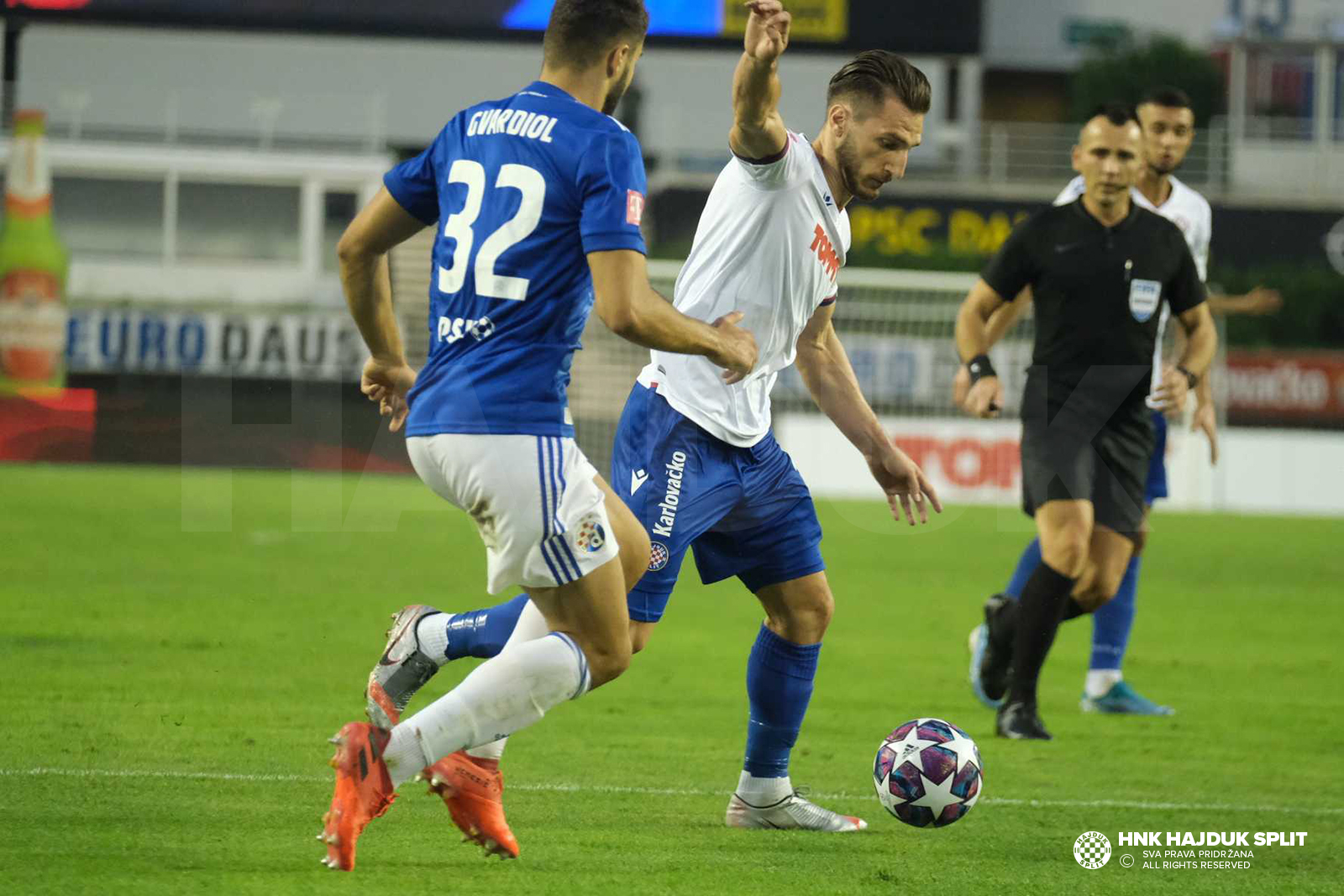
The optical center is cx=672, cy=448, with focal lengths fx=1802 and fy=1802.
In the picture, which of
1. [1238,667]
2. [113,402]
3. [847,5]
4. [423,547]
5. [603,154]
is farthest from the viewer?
[847,5]

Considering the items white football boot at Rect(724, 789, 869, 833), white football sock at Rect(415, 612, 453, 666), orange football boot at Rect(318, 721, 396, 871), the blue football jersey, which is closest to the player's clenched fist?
white football boot at Rect(724, 789, 869, 833)

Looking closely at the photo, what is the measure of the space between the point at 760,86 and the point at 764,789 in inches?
80.3

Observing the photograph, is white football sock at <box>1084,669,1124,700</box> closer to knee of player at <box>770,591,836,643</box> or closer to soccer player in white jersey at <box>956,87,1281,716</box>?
soccer player in white jersey at <box>956,87,1281,716</box>

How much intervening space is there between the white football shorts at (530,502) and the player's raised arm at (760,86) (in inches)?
39.4

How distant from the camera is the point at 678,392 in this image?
5.25 m

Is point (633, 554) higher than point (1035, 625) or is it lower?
higher

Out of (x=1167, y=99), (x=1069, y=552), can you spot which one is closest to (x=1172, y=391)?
(x=1069, y=552)

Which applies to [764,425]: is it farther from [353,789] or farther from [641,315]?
[353,789]

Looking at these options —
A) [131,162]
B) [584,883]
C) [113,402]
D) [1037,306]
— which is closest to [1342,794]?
[1037,306]

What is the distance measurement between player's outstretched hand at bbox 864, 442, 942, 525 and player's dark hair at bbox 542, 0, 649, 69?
1.68m

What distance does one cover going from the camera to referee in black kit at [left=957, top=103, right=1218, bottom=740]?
A: 727 cm

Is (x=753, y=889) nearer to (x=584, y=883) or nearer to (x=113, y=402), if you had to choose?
(x=584, y=883)

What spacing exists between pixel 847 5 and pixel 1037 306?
26.9 m

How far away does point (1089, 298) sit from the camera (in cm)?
745
